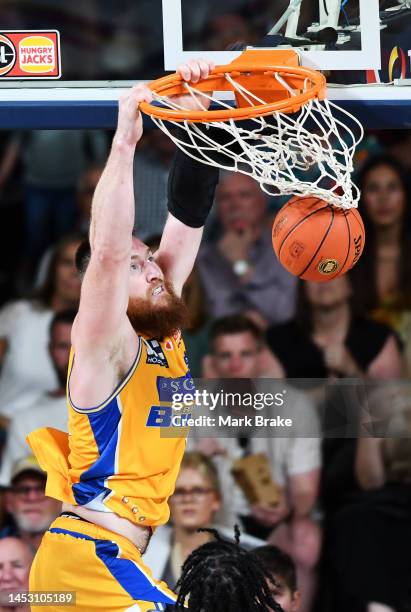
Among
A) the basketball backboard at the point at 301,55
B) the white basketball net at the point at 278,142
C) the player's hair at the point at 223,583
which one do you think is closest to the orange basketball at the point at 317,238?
the white basketball net at the point at 278,142

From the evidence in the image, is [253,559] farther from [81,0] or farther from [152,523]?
[81,0]

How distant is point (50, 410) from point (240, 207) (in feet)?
4.32

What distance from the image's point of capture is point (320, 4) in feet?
12.3

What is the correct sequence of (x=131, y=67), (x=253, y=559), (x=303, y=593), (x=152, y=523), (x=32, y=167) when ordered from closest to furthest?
(x=152, y=523) < (x=253, y=559) < (x=131, y=67) < (x=303, y=593) < (x=32, y=167)

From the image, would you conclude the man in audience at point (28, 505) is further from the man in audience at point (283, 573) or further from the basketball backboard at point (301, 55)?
the basketball backboard at point (301, 55)

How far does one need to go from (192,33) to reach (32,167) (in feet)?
5.06

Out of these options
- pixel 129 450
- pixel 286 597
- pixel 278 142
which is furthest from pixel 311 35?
pixel 286 597

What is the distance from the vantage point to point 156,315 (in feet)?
11.5

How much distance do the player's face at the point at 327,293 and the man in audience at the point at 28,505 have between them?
1.50 meters

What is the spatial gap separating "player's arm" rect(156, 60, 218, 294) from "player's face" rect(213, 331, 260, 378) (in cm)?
127

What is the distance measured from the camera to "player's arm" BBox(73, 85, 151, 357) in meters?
3.08

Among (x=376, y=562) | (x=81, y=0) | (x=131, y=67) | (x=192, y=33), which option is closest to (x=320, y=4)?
(x=192, y=33)

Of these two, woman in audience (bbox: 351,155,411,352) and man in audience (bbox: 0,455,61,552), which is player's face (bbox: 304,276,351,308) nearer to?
woman in audience (bbox: 351,155,411,352)

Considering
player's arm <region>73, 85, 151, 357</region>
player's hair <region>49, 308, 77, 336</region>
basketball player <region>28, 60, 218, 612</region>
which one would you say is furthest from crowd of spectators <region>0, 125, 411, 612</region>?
player's arm <region>73, 85, 151, 357</region>
